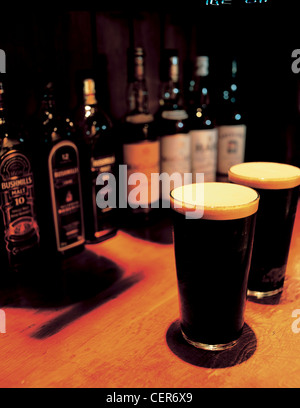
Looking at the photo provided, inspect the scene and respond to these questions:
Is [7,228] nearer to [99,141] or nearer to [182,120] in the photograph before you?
[99,141]

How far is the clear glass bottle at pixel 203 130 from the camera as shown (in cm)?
119

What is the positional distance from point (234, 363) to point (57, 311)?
341 millimetres

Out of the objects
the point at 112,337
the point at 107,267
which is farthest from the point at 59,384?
the point at 107,267

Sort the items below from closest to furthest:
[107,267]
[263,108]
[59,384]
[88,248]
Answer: [59,384]
[107,267]
[88,248]
[263,108]

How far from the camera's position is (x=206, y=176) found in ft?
4.06

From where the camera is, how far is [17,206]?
2.82 ft

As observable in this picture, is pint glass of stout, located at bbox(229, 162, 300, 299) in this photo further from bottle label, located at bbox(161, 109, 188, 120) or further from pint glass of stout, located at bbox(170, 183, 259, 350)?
bottle label, located at bbox(161, 109, 188, 120)

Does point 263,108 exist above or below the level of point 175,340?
above

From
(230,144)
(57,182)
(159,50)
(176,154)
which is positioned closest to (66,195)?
(57,182)

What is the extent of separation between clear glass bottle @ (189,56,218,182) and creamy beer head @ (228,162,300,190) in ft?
1.55

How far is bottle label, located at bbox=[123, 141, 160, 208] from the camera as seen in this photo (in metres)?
1.06

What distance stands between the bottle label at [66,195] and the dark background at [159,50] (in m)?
0.20

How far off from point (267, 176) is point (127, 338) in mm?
359

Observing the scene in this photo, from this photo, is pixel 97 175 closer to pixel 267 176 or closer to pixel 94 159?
pixel 94 159
